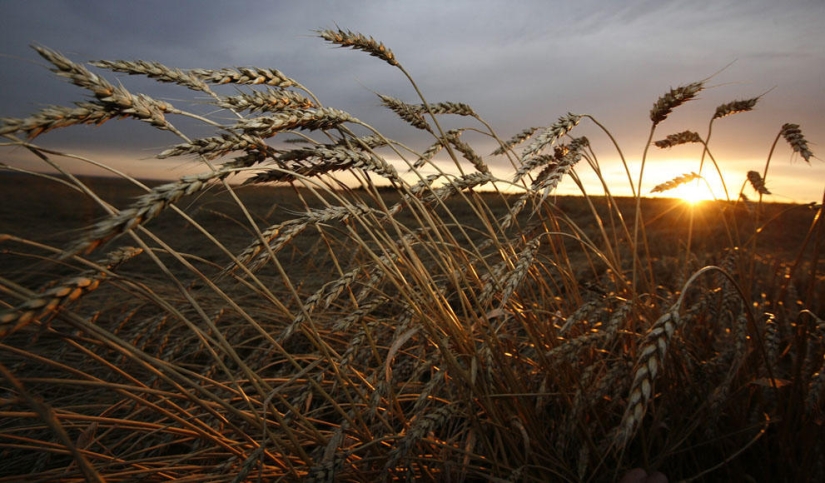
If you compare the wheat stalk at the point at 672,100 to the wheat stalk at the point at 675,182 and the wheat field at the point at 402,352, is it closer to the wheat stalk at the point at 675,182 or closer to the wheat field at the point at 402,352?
the wheat field at the point at 402,352

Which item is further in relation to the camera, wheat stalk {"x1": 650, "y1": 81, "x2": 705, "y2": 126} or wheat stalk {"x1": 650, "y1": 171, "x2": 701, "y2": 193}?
wheat stalk {"x1": 650, "y1": 171, "x2": 701, "y2": 193}

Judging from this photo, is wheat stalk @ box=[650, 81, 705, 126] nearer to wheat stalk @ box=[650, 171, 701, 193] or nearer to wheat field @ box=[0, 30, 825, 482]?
wheat field @ box=[0, 30, 825, 482]

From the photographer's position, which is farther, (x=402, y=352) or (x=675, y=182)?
(x=675, y=182)

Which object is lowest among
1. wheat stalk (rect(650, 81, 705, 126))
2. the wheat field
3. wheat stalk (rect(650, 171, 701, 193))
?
the wheat field

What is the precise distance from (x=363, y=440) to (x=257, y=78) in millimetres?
1248

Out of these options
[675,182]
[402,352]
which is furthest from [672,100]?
[402,352]

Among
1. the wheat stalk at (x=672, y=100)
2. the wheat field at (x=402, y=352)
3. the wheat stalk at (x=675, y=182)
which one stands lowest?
the wheat field at (x=402, y=352)

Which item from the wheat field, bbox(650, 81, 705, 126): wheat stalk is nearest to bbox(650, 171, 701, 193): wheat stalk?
the wheat field

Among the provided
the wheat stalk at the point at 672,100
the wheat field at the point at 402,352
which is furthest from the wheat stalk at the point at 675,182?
Result: the wheat stalk at the point at 672,100

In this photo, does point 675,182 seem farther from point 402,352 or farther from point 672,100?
point 402,352

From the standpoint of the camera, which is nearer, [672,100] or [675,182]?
[672,100]

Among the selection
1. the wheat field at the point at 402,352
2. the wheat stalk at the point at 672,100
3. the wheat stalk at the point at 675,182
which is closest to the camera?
the wheat field at the point at 402,352

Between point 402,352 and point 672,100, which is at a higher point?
point 672,100

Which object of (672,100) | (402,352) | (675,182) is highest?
(672,100)
